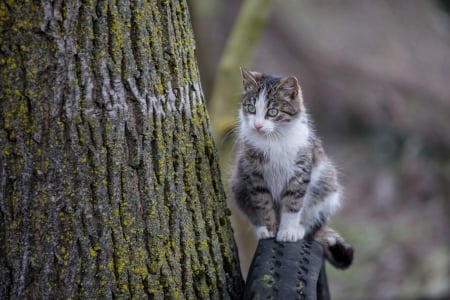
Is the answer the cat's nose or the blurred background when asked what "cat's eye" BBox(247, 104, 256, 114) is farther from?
the blurred background

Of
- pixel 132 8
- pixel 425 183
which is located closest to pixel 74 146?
pixel 132 8

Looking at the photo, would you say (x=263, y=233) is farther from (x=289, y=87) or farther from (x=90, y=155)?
(x=90, y=155)

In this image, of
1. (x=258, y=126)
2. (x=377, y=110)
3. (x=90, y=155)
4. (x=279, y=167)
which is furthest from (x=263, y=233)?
(x=377, y=110)

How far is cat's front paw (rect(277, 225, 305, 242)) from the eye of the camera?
3.16 metres

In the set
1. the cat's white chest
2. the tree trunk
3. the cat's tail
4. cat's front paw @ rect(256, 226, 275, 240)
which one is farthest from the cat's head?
the tree trunk

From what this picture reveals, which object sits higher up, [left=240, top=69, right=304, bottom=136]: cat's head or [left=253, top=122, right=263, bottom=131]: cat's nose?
[left=240, top=69, right=304, bottom=136]: cat's head

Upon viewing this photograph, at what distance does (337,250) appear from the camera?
3500 mm

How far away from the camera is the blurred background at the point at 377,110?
738 centimetres

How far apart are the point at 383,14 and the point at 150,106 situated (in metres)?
10.1

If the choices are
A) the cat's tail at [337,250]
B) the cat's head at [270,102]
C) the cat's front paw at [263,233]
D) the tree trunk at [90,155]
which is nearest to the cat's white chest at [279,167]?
the cat's head at [270,102]

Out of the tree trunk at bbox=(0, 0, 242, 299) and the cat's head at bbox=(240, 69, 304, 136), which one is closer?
the tree trunk at bbox=(0, 0, 242, 299)

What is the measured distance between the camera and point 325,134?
404 inches

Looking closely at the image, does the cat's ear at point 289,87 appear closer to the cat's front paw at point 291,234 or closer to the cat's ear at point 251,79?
the cat's ear at point 251,79

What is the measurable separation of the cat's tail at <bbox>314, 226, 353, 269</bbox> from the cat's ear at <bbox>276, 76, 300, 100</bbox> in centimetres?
82
